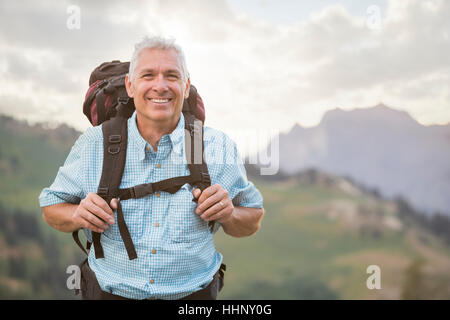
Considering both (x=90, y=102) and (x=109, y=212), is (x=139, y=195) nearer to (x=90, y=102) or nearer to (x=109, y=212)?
(x=109, y=212)

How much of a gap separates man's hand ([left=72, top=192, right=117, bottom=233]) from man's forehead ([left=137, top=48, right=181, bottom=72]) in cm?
61

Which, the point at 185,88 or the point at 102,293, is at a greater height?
the point at 185,88

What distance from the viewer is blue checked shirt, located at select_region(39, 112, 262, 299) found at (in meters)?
1.82

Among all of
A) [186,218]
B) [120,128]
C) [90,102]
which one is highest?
[90,102]

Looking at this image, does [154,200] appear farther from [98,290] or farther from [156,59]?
[156,59]

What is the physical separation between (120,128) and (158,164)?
24 centimetres

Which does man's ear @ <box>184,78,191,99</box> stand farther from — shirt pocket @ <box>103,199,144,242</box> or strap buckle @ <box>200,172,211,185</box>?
shirt pocket @ <box>103,199,144,242</box>

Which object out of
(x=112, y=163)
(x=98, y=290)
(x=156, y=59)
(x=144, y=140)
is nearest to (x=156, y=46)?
(x=156, y=59)

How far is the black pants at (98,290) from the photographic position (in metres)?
1.88

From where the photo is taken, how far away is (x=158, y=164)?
1.91 m

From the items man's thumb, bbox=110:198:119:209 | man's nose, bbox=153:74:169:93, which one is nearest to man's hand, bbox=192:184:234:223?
→ man's thumb, bbox=110:198:119:209

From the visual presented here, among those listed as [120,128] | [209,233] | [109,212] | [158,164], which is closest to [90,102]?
[120,128]

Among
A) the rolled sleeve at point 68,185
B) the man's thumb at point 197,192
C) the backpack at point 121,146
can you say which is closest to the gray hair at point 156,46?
the backpack at point 121,146

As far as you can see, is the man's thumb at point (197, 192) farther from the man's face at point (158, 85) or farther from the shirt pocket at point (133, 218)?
the man's face at point (158, 85)
